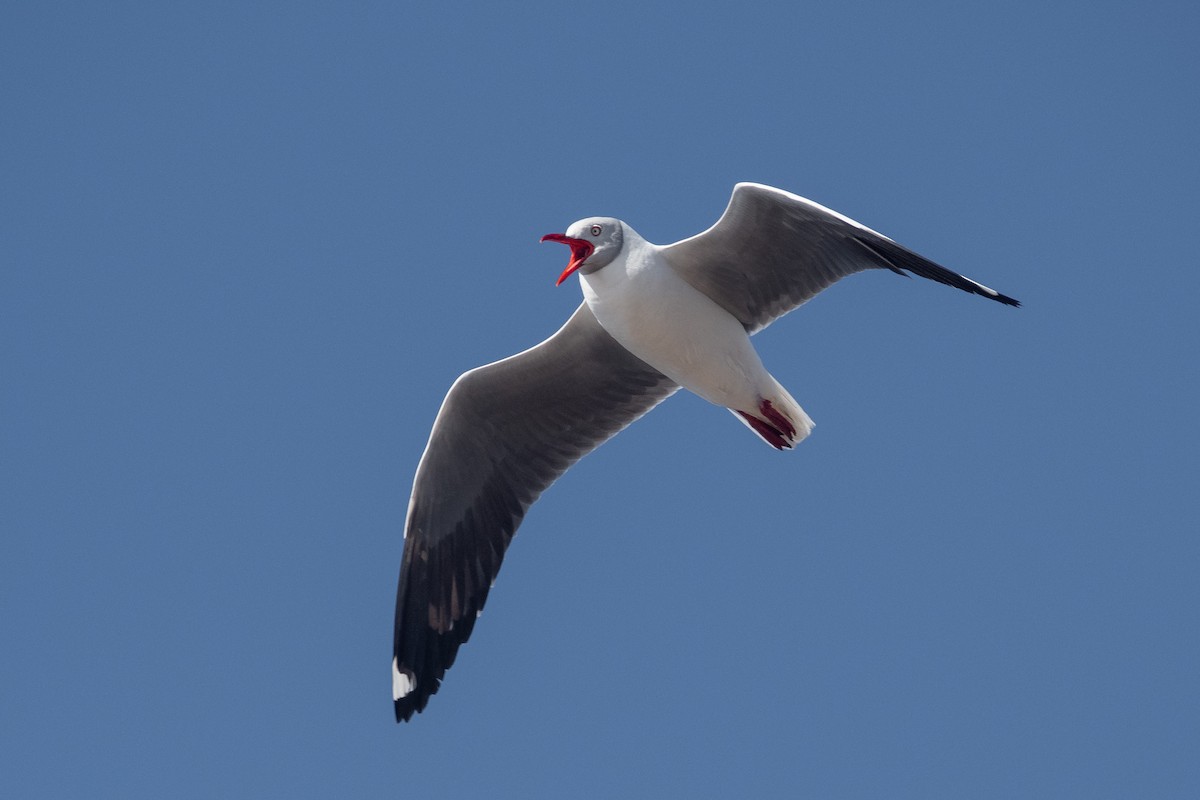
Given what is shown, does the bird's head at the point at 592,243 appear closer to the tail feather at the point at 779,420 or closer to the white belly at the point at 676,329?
the white belly at the point at 676,329

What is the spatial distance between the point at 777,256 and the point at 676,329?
838 millimetres

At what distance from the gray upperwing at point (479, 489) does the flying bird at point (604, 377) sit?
0.01m

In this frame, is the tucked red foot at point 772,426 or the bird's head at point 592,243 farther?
the tucked red foot at point 772,426

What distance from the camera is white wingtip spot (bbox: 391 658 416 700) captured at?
1124 cm

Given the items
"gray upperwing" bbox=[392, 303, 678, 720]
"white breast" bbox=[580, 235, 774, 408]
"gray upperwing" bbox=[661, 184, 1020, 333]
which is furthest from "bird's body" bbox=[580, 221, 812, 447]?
"gray upperwing" bbox=[392, 303, 678, 720]

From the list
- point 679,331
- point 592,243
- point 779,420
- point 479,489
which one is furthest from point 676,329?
point 479,489

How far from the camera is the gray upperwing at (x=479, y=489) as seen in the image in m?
11.1

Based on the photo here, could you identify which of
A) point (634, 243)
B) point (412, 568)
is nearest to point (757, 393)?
point (634, 243)

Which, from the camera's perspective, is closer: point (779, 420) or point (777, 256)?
point (777, 256)

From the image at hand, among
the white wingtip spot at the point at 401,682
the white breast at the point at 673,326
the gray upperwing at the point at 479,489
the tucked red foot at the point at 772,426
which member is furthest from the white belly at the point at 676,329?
the white wingtip spot at the point at 401,682

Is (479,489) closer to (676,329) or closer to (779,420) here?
(676,329)

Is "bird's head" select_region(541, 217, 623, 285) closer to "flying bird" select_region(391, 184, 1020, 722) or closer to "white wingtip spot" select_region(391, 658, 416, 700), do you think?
"flying bird" select_region(391, 184, 1020, 722)

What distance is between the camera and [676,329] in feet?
33.3

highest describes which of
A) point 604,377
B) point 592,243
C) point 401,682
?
point 592,243
